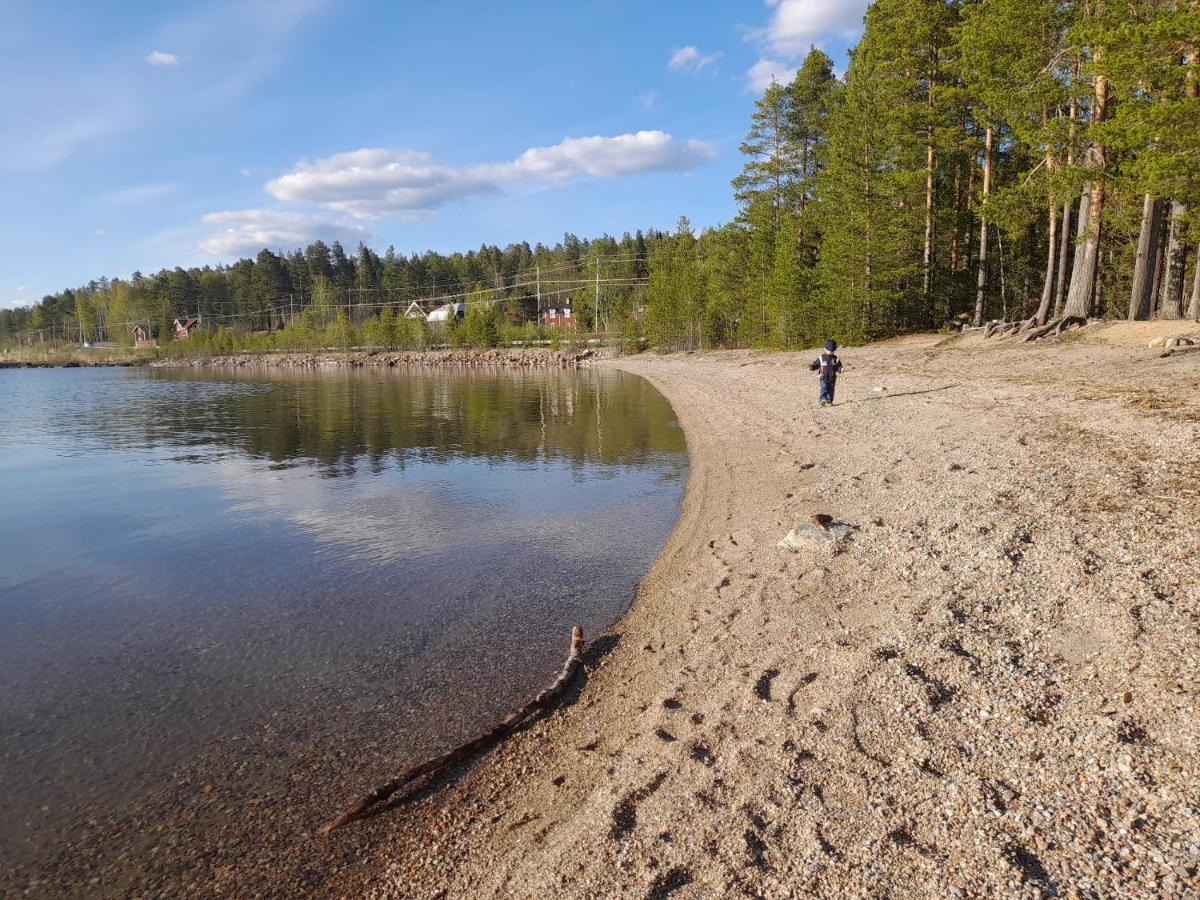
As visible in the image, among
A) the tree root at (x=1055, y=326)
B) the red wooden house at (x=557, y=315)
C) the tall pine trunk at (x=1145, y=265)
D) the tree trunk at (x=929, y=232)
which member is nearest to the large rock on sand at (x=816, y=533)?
the tree root at (x=1055, y=326)

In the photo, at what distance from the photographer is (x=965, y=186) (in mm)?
45781

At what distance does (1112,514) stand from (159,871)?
37.7ft

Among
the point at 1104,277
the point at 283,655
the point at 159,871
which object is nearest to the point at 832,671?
the point at 159,871

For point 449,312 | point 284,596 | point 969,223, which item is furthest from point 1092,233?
point 449,312

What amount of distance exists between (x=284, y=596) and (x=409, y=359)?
377 ft

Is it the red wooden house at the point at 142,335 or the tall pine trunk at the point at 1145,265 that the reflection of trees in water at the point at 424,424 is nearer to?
the tall pine trunk at the point at 1145,265

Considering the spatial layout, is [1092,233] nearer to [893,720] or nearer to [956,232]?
[956,232]

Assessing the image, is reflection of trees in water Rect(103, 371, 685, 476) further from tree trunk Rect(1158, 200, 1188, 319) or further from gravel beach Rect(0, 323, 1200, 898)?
tree trunk Rect(1158, 200, 1188, 319)

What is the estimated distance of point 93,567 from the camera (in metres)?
12.7

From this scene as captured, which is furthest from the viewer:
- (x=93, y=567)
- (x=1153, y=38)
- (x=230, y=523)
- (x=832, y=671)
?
(x=1153, y=38)

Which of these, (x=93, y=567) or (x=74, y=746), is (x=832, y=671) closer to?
(x=74, y=746)

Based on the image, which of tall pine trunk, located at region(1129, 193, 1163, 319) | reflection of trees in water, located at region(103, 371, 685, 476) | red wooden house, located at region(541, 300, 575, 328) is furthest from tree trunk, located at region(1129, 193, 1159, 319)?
red wooden house, located at region(541, 300, 575, 328)

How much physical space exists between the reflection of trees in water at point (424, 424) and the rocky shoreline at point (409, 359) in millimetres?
36388

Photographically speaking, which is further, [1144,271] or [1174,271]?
[1174,271]
